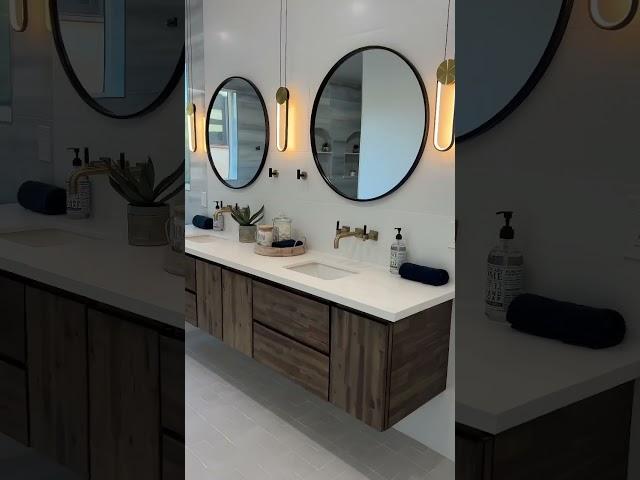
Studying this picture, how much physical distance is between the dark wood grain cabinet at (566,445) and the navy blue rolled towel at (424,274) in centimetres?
166

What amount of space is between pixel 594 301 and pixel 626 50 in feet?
0.23

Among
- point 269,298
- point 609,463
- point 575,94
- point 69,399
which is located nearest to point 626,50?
point 575,94

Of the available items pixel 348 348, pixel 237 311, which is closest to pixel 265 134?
pixel 237 311

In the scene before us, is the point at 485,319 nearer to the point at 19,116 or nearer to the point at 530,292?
the point at 530,292

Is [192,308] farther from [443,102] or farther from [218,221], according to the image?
[443,102]

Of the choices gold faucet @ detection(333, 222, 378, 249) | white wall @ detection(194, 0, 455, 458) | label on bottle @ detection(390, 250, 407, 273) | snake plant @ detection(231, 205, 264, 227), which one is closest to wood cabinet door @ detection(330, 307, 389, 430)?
white wall @ detection(194, 0, 455, 458)

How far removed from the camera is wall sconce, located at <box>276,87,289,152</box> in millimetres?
2436

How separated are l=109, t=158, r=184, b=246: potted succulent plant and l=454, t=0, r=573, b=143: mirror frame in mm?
133

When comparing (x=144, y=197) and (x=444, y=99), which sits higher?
(x=444, y=99)

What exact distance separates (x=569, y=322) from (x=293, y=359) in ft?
6.14

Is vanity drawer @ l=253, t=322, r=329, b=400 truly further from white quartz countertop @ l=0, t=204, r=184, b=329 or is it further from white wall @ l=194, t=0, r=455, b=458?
white quartz countertop @ l=0, t=204, r=184, b=329

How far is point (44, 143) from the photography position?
0.20 meters

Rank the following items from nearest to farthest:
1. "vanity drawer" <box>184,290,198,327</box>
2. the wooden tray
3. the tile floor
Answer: the tile floor < the wooden tray < "vanity drawer" <box>184,290,198,327</box>

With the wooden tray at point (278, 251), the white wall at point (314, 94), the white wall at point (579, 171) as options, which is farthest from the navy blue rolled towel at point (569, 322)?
the wooden tray at point (278, 251)
